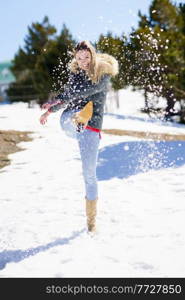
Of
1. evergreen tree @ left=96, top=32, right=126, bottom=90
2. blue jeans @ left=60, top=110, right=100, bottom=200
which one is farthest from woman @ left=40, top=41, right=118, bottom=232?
evergreen tree @ left=96, top=32, right=126, bottom=90

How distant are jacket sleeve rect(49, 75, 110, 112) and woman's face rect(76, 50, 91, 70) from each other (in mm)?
172

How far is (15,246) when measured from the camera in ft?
13.4

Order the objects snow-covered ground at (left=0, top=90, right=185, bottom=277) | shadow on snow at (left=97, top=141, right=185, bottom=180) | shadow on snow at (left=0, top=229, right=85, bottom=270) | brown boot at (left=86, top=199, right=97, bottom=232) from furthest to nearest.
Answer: shadow on snow at (left=97, top=141, right=185, bottom=180) < brown boot at (left=86, top=199, right=97, bottom=232) < shadow on snow at (left=0, top=229, right=85, bottom=270) < snow-covered ground at (left=0, top=90, right=185, bottom=277)

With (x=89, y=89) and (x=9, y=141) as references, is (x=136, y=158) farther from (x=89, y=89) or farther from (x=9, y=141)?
(x=89, y=89)

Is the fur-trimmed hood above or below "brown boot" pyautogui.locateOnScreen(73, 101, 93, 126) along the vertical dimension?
above

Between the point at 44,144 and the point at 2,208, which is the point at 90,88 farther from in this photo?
the point at 44,144

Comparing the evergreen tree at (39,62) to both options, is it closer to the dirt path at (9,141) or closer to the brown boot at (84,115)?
the dirt path at (9,141)

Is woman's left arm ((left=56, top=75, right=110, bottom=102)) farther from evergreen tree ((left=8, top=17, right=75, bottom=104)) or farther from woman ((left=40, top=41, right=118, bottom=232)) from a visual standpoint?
evergreen tree ((left=8, top=17, right=75, bottom=104))

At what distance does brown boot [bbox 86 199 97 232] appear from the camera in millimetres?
4266

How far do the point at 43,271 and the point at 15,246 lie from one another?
737mm

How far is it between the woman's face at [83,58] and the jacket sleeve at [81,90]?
0.17 meters

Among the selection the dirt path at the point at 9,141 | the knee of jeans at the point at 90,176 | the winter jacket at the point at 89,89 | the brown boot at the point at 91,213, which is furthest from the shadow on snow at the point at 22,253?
the dirt path at the point at 9,141

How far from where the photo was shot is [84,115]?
3834 mm

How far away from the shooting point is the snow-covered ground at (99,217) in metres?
3.57
